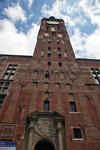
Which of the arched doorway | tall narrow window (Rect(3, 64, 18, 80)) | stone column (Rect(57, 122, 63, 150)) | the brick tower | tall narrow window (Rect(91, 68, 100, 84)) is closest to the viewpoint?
stone column (Rect(57, 122, 63, 150))

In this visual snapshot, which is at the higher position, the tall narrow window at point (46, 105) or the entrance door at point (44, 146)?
the tall narrow window at point (46, 105)

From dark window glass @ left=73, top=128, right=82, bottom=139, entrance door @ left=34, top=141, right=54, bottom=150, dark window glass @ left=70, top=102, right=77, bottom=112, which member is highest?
dark window glass @ left=70, top=102, right=77, bottom=112

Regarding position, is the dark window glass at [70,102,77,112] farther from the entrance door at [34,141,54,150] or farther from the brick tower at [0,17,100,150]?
the entrance door at [34,141,54,150]

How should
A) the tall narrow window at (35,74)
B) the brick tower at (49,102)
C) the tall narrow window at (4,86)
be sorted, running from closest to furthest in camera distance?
the brick tower at (49,102)
the tall narrow window at (4,86)
the tall narrow window at (35,74)

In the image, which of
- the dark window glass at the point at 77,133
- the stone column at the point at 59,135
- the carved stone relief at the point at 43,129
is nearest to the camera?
the stone column at the point at 59,135

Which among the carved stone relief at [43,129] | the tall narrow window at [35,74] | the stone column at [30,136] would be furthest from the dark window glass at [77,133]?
the tall narrow window at [35,74]

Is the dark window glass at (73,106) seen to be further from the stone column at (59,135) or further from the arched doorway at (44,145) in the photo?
the arched doorway at (44,145)

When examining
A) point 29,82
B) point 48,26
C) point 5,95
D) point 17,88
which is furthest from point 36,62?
point 48,26

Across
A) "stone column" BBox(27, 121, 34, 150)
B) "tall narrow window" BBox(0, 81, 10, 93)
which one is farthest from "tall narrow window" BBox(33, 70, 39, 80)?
"stone column" BBox(27, 121, 34, 150)

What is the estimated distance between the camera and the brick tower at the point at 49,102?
35.8 feet

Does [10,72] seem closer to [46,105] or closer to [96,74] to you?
[46,105]

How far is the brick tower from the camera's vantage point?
35.8 feet

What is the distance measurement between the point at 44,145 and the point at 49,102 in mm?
4557

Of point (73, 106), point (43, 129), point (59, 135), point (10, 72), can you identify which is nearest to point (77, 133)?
point (59, 135)
